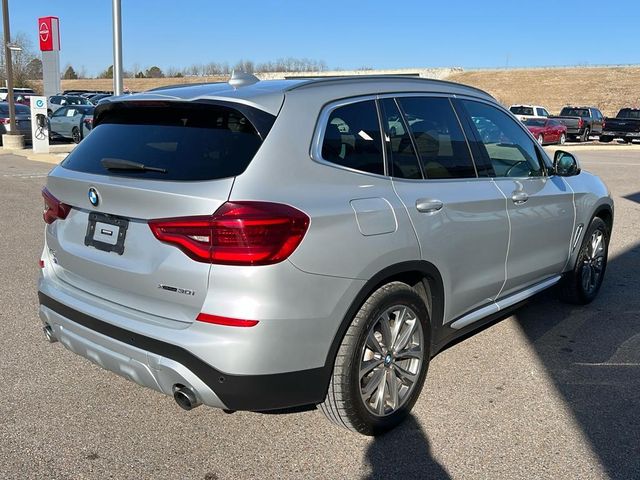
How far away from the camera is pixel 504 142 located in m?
4.35

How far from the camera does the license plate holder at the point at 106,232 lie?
2855mm

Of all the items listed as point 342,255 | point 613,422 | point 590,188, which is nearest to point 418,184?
point 342,255

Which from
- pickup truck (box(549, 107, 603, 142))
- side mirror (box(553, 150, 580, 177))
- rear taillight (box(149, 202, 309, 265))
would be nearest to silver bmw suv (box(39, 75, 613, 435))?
rear taillight (box(149, 202, 309, 265))

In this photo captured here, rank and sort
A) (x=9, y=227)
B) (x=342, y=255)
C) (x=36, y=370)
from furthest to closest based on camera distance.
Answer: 1. (x=9, y=227)
2. (x=36, y=370)
3. (x=342, y=255)

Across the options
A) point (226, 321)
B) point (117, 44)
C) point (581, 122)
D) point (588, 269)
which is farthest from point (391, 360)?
point (581, 122)

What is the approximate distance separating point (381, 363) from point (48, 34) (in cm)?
3324

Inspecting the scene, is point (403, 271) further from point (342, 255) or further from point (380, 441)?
point (380, 441)

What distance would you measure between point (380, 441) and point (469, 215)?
1362 millimetres

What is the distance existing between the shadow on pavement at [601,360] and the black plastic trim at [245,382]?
1.50m

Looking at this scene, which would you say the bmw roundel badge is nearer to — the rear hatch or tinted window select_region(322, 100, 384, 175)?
the rear hatch

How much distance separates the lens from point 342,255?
9.03 ft

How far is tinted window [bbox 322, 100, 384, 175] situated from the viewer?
2.98m

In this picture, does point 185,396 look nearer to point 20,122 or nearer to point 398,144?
point 398,144

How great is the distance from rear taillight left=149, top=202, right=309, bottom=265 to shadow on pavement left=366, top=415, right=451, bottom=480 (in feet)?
3.86
